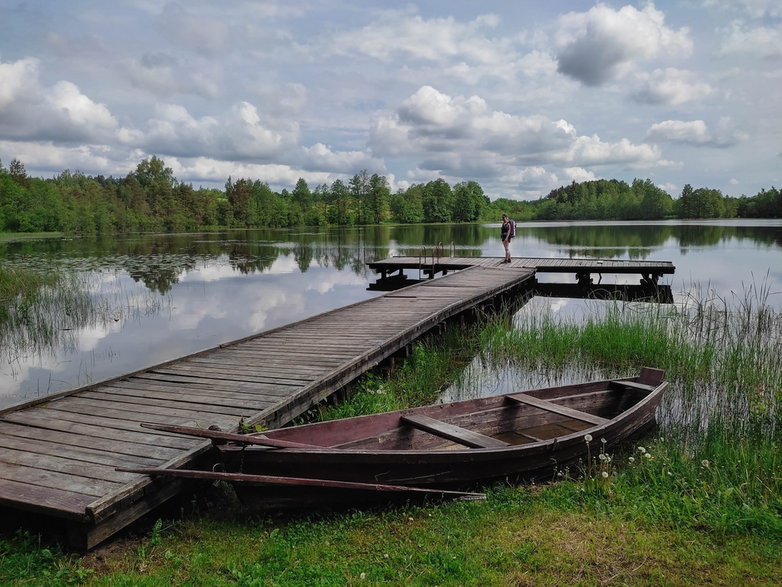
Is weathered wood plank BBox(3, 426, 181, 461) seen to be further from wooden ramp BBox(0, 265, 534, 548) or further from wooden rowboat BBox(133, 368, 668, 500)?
wooden rowboat BBox(133, 368, 668, 500)

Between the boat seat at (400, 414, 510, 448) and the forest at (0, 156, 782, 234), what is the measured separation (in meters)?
62.0

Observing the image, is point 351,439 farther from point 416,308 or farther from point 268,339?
point 416,308

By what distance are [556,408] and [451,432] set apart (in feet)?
5.02

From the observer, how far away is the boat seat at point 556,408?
19.3 feet

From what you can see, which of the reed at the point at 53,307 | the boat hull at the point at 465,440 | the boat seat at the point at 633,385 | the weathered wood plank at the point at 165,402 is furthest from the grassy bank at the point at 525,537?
the reed at the point at 53,307

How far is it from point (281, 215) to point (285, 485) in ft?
303

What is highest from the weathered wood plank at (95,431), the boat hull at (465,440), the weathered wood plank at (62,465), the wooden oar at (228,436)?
the wooden oar at (228,436)

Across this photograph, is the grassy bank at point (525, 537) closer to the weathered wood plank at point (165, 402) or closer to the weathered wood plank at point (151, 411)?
the weathered wood plank at point (151, 411)

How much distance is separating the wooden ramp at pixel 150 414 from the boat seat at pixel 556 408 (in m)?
2.25

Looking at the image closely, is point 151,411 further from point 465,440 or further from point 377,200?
point 377,200

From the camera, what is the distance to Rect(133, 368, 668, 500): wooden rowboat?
4254 mm

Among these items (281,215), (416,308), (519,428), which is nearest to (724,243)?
(416,308)

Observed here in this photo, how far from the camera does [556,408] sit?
19.7ft

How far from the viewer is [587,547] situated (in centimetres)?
383
